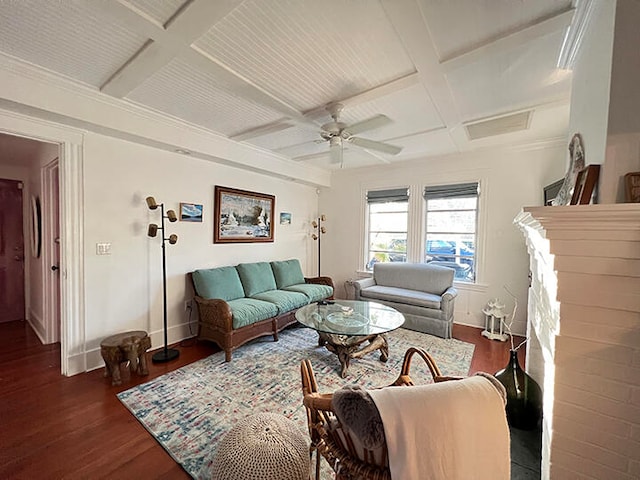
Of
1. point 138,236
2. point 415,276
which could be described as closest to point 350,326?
point 415,276

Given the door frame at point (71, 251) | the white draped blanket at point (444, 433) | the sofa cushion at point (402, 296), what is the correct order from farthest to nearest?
the sofa cushion at point (402, 296) < the door frame at point (71, 251) < the white draped blanket at point (444, 433)

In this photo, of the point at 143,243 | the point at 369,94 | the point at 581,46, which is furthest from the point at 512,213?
the point at 143,243

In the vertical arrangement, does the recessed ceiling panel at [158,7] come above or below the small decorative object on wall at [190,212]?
above

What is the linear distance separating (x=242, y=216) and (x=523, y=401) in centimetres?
372

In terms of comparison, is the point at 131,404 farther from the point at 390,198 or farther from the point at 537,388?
the point at 390,198

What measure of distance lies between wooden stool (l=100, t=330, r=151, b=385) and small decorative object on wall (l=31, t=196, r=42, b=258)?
2313 millimetres

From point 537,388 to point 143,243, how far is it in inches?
148

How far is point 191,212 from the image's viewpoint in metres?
3.46

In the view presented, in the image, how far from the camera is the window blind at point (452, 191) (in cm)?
397

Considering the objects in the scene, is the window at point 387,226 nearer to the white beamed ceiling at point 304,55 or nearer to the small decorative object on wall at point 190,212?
the white beamed ceiling at point 304,55

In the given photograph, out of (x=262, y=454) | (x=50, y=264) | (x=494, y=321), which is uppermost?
(x=50, y=264)

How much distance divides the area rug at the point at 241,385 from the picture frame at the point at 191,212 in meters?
1.69

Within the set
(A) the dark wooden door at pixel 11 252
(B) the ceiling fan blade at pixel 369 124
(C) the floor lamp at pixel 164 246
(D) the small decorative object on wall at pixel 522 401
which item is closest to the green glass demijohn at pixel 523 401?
(D) the small decorative object on wall at pixel 522 401

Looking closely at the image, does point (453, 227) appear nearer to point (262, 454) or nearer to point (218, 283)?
point (218, 283)
